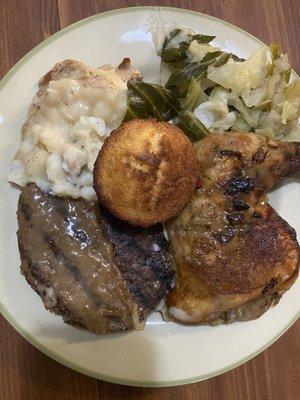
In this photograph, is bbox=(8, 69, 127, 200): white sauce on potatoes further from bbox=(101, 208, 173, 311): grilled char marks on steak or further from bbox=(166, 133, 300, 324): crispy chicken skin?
bbox=(166, 133, 300, 324): crispy chicken skin

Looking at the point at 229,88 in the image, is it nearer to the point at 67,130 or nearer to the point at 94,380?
the point at 67,130

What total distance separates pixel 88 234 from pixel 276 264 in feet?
2.31

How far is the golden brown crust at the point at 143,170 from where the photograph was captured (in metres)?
1.68

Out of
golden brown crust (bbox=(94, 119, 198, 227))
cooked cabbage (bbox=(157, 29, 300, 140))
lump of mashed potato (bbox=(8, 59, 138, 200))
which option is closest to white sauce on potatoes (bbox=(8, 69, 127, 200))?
lump of mashed potato (bbox=(8, 59, 138, 200))

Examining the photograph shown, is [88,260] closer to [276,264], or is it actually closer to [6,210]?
[6,210]

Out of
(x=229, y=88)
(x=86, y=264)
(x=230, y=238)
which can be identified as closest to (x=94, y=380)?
(x=86, y=264)

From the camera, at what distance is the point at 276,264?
1.82 metres

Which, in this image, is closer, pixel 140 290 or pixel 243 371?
pixel 140 290

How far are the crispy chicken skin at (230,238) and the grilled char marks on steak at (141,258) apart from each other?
52mm

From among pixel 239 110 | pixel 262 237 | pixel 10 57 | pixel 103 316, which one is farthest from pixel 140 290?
pixel 10 57

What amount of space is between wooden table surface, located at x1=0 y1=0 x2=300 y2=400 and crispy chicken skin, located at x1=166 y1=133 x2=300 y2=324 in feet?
1.37

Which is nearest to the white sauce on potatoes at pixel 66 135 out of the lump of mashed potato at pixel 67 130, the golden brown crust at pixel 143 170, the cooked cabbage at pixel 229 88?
the lump of mashed potato at pixel 67 130

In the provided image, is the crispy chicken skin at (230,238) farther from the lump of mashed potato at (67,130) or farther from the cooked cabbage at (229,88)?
the lump of mashed potato at (67,130)

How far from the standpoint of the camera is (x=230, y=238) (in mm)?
1800
